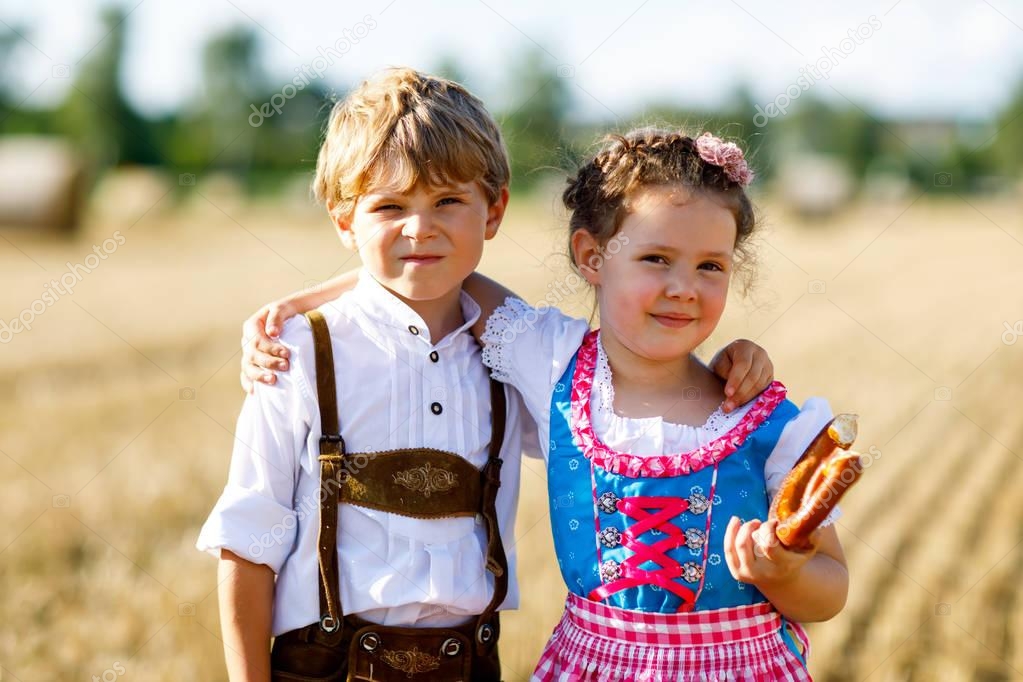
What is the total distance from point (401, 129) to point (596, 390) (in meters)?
0.77

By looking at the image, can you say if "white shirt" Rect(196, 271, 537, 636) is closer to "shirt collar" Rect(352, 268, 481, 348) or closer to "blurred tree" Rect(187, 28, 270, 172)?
"shirt collar" Rect(352, 268, 481, 348)

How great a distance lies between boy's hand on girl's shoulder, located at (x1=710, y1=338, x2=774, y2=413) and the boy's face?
0.67 metres

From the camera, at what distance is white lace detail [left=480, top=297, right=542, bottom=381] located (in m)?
2.88

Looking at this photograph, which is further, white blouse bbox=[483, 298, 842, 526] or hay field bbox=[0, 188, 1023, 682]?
hay field bbox=[0, 188, 1023, 682]

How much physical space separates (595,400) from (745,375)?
355 millimetres

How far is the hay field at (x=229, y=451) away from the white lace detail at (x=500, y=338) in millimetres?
241

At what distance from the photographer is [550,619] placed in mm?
4340

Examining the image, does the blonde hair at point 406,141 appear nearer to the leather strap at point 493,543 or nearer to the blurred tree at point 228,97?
the leather strap at point 493,543

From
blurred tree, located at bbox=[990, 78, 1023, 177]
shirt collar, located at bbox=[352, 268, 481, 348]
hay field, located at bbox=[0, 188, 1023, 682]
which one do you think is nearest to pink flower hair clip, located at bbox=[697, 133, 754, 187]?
hay field, located at bbox=[0, 188, 1023, 682]

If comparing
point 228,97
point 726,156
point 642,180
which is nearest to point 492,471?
point 642,180

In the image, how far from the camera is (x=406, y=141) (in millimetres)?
2715

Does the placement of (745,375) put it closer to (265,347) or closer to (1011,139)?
(265,347)

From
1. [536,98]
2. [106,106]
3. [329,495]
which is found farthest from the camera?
[536,98]

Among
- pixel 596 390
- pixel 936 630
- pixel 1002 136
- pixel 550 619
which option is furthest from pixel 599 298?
pixel 1002 136
